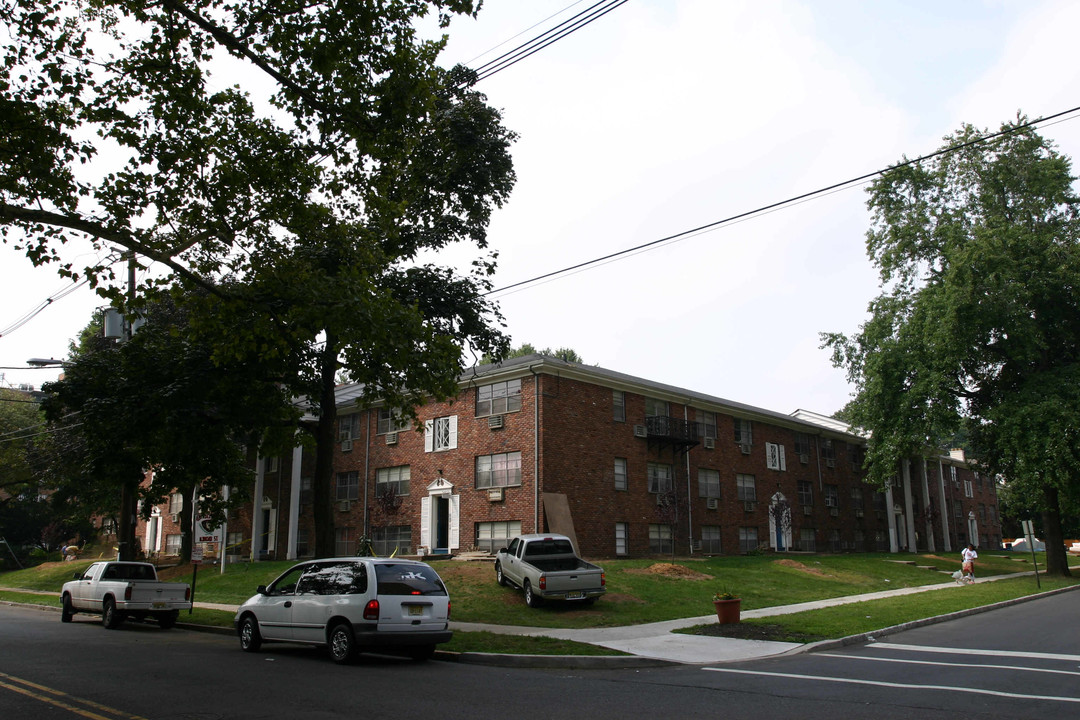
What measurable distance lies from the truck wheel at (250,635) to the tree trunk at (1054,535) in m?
33.3

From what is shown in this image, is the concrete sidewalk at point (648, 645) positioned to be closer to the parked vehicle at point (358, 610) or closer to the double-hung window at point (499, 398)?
the parked vehicle at point (358, 610)

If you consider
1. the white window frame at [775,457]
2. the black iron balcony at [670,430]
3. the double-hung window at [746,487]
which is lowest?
the double-hung window at [746,487]

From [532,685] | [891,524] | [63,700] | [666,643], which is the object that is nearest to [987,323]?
[891,524]

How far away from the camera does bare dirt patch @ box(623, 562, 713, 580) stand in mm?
24344

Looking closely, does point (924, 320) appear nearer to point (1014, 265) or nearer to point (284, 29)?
point (1014, 265)

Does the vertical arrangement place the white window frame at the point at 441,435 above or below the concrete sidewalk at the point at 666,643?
above

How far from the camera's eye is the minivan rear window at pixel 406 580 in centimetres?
1205

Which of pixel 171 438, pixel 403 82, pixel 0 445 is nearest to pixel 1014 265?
pixel 403 82

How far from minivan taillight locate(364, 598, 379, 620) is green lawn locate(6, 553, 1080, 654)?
6.24 ft

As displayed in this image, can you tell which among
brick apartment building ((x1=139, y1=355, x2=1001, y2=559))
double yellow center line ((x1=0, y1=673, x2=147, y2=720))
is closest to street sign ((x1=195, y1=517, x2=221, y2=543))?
brick apartment building ((x1=139, y1=355, x2=1001, y2=559))

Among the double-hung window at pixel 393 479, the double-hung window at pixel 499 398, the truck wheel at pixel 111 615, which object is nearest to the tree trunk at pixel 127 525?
the truck wheel at pixel 111 615

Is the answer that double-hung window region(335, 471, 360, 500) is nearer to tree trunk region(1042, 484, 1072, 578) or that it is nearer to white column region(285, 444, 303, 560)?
white column region(285, 444, 303, 560)

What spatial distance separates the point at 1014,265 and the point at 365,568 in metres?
30.6

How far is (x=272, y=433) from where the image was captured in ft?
58.1
